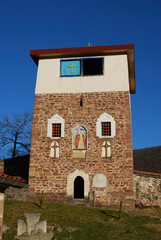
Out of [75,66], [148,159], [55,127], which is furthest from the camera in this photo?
[148,159]

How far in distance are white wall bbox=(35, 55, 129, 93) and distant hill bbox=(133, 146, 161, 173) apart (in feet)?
42.4

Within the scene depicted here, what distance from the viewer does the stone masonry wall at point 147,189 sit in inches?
738

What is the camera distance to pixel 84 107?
1780 centimetres

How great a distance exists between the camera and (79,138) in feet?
56.5

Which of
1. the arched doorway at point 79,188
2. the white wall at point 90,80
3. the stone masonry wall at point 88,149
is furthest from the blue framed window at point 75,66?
the arched doorway at point 79,188

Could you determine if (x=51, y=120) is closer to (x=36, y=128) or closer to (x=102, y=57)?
(x=36, y=128)

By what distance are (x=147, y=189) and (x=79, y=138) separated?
5.75 meters

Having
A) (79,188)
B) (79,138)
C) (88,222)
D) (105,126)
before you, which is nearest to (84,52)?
(105,126)

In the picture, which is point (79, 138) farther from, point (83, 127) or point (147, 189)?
point (147, 189)

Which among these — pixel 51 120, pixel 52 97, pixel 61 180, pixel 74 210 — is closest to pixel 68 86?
pixel 52 97

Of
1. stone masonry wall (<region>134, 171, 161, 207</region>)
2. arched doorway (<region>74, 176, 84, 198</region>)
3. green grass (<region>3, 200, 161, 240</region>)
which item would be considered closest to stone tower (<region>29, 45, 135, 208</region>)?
green grass (<region>3, 200, 161, 240</region>)

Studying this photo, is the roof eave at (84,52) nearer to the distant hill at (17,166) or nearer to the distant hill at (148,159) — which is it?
the distant hill at (17,166)

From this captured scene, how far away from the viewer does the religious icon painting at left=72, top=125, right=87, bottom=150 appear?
56.1 ft

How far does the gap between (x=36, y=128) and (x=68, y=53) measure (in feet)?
16.4
